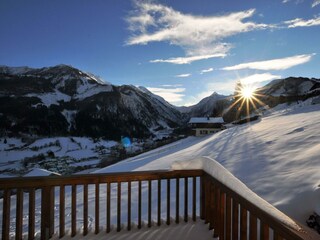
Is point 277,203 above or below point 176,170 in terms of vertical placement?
below

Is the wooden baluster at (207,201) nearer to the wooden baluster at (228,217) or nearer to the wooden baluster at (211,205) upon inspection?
the wooden baluster at (211,205)

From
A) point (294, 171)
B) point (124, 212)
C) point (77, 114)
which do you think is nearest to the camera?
point (294, 171)

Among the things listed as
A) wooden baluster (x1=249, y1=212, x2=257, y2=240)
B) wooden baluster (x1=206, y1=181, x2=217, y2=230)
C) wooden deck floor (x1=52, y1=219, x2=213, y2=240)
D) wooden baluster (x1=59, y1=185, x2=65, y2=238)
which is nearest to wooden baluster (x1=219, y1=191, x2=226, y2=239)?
wooden baluster (x1=206, y1=181, x2=217, y2=230)

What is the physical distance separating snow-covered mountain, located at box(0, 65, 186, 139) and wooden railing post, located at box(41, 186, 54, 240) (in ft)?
368

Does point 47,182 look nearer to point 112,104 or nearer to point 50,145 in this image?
point 50,145

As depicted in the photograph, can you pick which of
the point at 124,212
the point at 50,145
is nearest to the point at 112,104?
the point at 50,145

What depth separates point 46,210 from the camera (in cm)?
363

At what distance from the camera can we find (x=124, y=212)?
612 centimetres

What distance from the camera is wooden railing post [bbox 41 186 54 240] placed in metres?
3.62

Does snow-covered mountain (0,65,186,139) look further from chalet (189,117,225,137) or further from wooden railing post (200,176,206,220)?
wooden railing post (200,176,206,220)

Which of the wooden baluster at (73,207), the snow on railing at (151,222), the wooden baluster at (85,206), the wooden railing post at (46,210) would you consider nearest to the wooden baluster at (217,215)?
the snow on railing at (151,222)

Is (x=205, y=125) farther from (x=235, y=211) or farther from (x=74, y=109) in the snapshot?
(x=74, y=109)

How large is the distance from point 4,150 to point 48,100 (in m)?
58.4

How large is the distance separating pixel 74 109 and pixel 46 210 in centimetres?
14059
